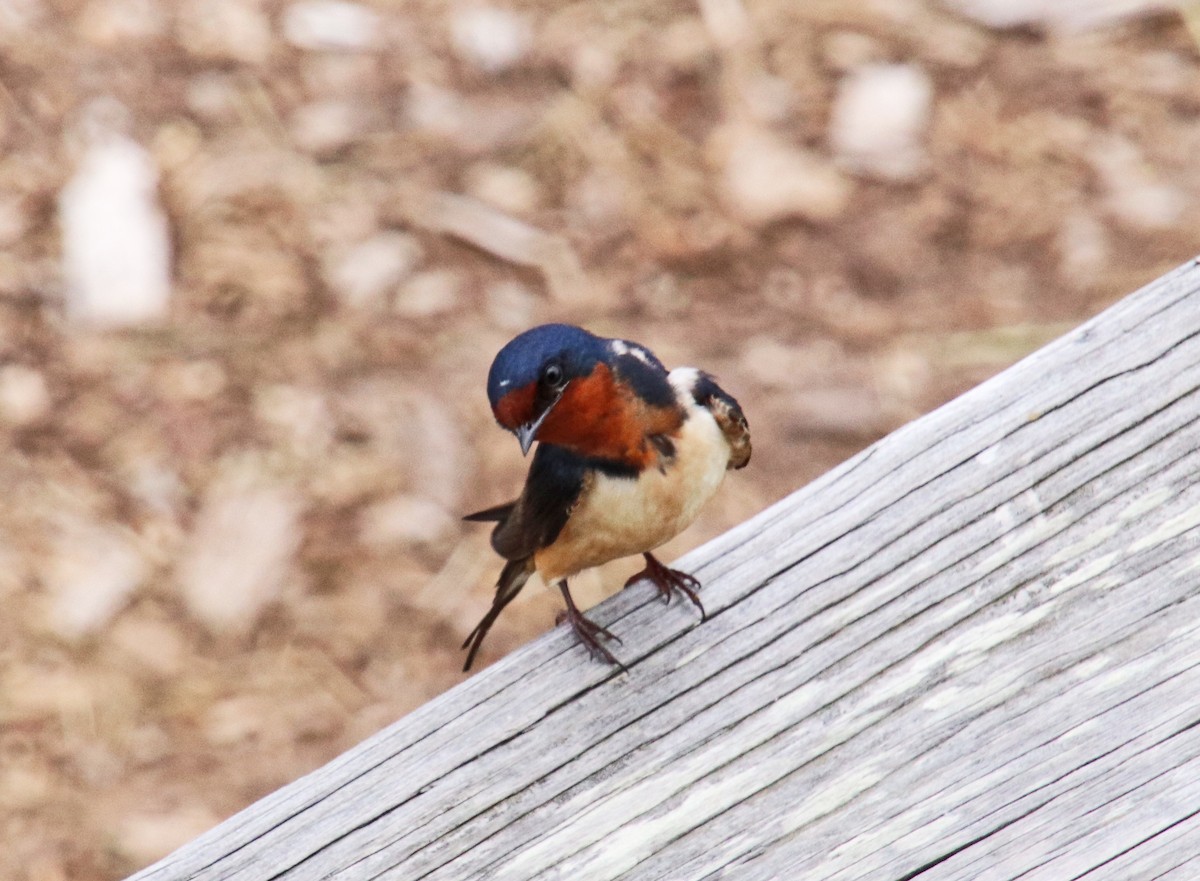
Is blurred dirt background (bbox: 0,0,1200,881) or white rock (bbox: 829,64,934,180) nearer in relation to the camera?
blurred dirt background (bbox: 0,0,1200,881)

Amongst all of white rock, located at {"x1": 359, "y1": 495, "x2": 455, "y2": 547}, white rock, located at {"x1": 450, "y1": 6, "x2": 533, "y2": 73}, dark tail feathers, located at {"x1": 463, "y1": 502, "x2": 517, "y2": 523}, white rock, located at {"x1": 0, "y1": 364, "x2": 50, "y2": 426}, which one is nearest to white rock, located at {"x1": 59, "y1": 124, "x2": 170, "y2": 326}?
white rock, located at {"x1": 0, "y1": 364, "x2": 50, "y2": 426}

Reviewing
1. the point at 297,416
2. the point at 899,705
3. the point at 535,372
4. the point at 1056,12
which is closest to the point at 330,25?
the point at 297,416

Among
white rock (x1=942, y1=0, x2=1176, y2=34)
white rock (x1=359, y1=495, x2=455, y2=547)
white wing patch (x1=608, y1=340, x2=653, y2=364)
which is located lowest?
white rock (x1=359, y1=495, x2=455, y2=547)

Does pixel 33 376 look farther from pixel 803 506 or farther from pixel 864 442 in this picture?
pixel 803 506

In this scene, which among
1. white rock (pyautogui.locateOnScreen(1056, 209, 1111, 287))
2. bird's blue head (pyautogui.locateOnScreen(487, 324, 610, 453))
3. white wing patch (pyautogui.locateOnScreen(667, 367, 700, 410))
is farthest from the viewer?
white rock (pyautogui.locateOnScreen(1056, 209, 1111, 287))

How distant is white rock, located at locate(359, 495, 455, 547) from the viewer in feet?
12.1

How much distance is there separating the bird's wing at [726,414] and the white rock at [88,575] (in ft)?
5.50

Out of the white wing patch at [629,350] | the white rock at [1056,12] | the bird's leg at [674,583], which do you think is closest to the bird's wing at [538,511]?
the white wing patch at [629,350]

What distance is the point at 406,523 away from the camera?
12.2 feet

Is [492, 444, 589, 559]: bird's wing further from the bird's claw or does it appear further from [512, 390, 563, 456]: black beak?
the bird's claw

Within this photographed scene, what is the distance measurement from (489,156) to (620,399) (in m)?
1.90

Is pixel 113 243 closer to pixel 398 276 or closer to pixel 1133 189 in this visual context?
pixel 398 276

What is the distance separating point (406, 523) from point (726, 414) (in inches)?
53.5

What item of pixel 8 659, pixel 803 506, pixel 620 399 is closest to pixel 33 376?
pixel 8 659
